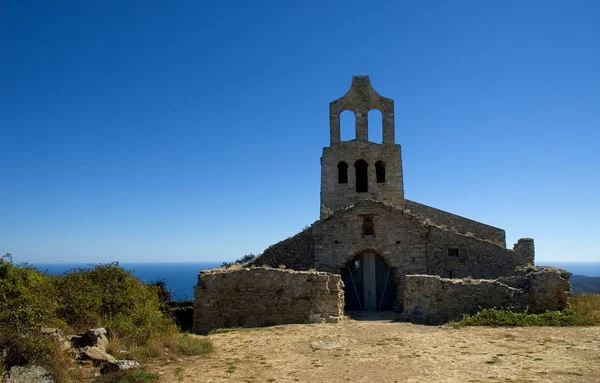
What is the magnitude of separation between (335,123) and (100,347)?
19.3m

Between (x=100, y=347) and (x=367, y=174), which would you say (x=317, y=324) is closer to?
(x=100, y=347)

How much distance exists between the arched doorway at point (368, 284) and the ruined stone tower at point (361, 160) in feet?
18.6

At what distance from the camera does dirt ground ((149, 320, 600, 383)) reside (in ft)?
26.2

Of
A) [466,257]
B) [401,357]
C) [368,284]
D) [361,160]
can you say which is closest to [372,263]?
[368,284]

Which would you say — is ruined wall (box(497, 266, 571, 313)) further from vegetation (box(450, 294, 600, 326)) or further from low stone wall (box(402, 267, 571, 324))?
vegetation (box(450, 294, 600, 326))

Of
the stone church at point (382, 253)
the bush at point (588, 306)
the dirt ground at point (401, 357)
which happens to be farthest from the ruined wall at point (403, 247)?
the dirt ground at point (401, 357)

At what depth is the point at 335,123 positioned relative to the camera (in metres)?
25.6

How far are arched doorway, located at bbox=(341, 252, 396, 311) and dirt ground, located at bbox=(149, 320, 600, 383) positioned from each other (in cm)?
612

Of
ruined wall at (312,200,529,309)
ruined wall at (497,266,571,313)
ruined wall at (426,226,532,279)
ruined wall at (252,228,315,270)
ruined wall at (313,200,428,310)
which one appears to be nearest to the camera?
ruined wall at (497,266,571,313)

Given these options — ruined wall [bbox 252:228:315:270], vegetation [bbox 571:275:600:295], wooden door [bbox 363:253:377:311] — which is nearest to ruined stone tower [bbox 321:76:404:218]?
ruined wall [bbox 252:228:315:270]

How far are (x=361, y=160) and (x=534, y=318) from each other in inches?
560

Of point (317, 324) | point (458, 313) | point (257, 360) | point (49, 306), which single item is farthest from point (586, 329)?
point (49, 306)

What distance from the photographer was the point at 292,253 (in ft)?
65.8

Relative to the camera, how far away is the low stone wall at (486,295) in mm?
13750
